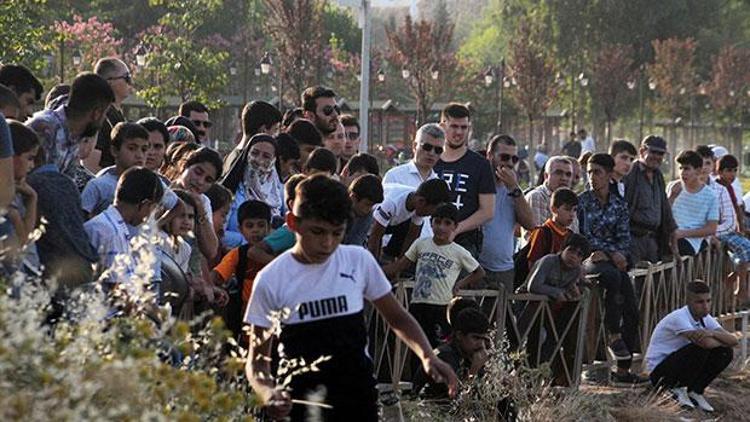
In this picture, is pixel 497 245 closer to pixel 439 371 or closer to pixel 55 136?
pixel 55 136

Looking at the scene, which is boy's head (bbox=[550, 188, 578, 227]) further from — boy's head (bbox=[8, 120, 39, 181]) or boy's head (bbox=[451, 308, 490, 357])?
boy's head (bbox=[8, 120, 39, 181])

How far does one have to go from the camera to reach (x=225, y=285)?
8586mm

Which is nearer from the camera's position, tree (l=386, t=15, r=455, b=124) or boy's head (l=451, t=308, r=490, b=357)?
boy's head (l=451, t=308, r=490, b=357)

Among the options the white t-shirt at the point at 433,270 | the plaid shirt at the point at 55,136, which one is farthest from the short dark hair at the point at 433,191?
the plaid shirt at the point at 55,136

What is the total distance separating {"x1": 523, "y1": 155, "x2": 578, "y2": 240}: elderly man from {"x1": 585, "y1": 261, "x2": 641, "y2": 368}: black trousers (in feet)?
2.00

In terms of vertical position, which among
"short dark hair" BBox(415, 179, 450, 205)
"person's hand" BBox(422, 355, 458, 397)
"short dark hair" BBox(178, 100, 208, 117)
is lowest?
"person's hand" BBox(422, 355, 458, 397)

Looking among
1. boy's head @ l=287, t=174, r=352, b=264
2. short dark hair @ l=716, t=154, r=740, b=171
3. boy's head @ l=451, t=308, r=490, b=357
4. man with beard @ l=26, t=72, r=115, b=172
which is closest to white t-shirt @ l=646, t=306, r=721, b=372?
boy's head @ l=451, t=308, r=490, b=357

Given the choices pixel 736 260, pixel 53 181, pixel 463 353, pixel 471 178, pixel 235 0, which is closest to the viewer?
pixel 53 181

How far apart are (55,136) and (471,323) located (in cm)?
265

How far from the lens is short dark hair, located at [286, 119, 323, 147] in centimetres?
1055

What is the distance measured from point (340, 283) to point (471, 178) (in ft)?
15.7

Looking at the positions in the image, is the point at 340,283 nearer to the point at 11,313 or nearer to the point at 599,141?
the point at 11,313

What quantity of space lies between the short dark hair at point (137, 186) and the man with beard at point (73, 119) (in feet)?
1.83

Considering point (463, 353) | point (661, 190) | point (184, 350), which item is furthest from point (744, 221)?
point (184, 350)
